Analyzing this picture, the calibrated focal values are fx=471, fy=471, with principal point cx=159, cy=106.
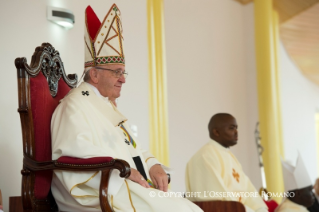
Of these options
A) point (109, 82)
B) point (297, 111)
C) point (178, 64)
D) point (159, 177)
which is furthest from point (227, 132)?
point (297, 111)

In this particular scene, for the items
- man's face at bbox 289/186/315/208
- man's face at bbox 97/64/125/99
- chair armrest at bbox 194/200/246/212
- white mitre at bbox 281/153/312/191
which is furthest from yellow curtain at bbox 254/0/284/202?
man's face at bbox 97/64/125/99

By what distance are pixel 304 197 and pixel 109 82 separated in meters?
2.66

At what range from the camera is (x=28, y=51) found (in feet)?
14.4

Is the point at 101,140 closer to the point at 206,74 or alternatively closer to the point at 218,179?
the point at 218,179

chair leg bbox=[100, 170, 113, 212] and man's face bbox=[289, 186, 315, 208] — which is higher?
chair leg bbox=[100, 170, 113, 212]

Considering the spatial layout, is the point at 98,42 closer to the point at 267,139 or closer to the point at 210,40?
the point at 210,40

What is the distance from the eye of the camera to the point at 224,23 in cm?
848

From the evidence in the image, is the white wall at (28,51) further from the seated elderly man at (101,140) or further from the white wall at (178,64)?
the seated elderly man at (101,140)

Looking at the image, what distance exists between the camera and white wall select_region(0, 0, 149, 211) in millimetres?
4062

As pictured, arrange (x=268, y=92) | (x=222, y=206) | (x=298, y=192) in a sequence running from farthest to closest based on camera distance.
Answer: (x=268, y=92) < (x=298, y=192) < (x=222, y=206)

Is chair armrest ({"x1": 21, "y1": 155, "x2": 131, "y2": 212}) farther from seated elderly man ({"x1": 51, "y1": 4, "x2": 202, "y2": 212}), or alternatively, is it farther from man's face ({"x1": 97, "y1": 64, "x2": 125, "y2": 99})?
man's face ({"x1": 97, "y1": 64, "x2": 125, "y2": 99})

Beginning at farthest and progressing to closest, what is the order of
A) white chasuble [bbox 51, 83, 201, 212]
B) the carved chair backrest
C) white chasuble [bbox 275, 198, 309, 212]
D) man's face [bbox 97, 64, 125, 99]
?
white chasuble [bbox 275, 198, 309, 212] < man's face [bbox 97, 64, 125, 99] < the carved chair backrest < white chasuble [bbox 51, 83, 201, 212]

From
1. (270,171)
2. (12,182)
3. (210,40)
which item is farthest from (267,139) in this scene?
(12,182)

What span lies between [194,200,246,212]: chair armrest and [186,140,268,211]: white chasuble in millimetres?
229
